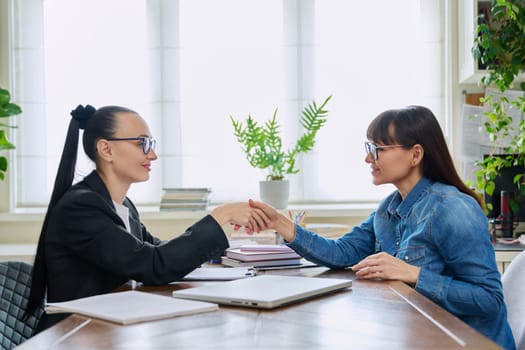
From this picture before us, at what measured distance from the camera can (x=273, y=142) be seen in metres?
3.40

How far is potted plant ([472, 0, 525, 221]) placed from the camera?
9.73 ft

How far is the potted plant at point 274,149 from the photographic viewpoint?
3.35m

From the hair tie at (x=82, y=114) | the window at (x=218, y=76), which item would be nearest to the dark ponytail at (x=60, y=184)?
the hair tie at (x=82, y=114)

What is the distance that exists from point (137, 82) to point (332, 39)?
1.16 m

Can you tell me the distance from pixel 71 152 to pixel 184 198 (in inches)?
60.4

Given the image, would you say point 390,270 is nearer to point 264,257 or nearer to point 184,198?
point 264,257

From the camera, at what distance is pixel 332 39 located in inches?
143

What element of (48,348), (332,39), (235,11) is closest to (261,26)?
(235,11)

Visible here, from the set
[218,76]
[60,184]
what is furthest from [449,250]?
[218,76]

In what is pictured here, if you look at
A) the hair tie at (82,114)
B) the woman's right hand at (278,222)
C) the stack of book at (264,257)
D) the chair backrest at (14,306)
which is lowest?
the chair backrest at (14,306)

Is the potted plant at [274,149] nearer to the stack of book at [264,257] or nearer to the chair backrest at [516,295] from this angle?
the stack of book at [264,257]

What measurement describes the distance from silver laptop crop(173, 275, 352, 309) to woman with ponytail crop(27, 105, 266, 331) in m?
0.16

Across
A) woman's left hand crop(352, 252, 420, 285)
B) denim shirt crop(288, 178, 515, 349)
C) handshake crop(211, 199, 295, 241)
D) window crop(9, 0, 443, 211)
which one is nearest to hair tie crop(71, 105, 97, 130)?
handshake crop(211, 199, 295, 241)

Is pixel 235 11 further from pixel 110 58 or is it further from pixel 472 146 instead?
pixel 472 146
